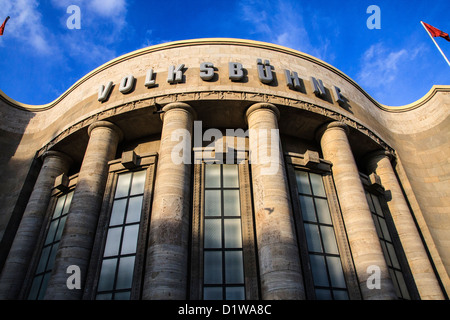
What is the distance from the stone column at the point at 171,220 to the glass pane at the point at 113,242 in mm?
3179

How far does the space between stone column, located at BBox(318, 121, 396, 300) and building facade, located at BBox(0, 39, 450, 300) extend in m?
0.08

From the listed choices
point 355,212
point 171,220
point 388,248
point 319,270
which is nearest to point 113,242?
point 171,220

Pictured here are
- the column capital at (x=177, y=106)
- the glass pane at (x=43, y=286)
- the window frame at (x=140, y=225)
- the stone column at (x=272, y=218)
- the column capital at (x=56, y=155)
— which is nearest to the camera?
the stone column at (x=272, y=218)

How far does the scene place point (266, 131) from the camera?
60.7 ft

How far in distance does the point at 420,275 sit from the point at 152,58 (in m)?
21.9

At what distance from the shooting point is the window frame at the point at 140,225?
15.7m

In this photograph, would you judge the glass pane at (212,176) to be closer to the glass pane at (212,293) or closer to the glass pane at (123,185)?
the glass pane at (123,185)

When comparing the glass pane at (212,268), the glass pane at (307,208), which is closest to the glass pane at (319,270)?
the glass pane at (307,208)

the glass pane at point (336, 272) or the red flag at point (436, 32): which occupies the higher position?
the red flag at point (436, 32)

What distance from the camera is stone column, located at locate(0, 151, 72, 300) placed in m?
18.1

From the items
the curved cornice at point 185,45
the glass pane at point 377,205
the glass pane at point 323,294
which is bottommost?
the glass pane at point 323,294

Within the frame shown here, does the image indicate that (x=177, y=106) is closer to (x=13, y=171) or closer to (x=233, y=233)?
(x=233, y=233)

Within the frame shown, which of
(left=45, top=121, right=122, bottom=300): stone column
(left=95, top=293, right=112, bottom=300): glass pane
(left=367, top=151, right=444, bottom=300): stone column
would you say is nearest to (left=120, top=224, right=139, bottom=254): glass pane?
(left=45, top=121, right=122, bottom=300): stone column

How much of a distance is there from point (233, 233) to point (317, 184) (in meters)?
6.44
